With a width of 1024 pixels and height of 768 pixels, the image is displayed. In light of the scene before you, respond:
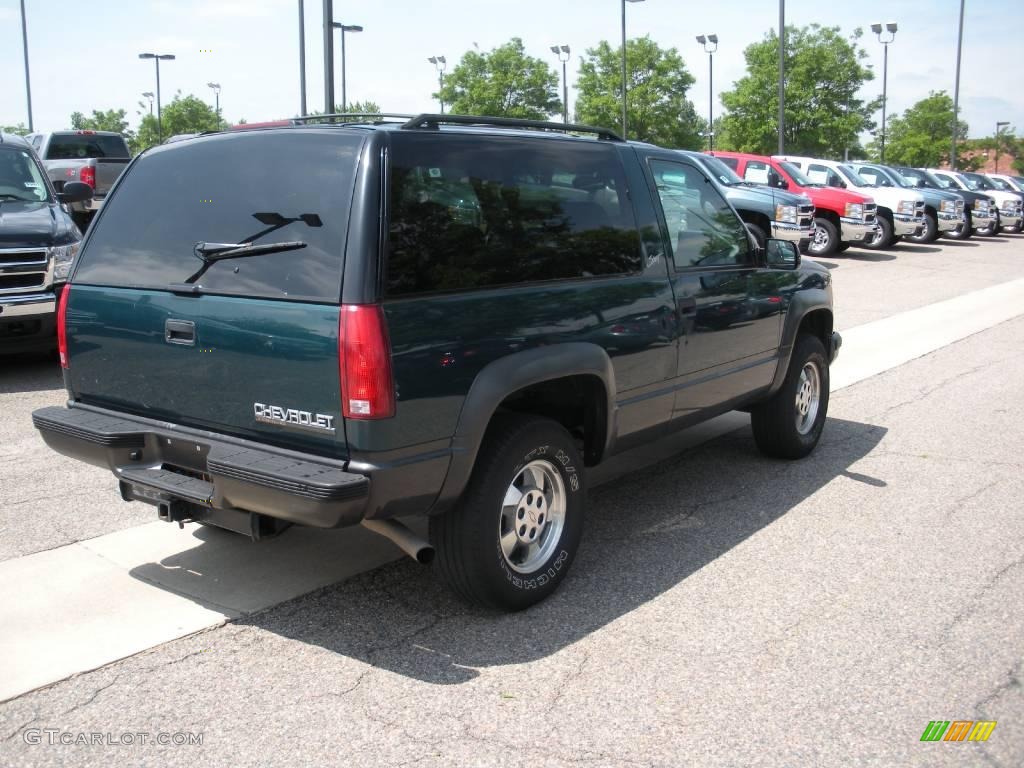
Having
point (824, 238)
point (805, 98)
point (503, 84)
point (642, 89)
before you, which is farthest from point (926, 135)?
point (824, 238)

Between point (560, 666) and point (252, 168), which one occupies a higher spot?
point (252, 168)

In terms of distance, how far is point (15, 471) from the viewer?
5.78m

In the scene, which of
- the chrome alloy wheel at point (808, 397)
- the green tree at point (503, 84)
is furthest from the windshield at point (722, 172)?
the green tree at point (503, 84)

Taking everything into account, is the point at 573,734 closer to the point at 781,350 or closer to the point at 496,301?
the point at 496,301

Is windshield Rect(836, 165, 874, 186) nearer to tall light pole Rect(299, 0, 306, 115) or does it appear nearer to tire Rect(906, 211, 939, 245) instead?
tire Rect(906, 211, 939, 245)

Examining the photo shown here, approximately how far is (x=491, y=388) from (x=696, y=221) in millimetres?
2045

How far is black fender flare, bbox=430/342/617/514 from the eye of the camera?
358 centimetres

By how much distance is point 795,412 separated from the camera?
244 inches


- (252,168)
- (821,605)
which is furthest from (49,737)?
(821,605)

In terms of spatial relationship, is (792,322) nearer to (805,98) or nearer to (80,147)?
(80,147)

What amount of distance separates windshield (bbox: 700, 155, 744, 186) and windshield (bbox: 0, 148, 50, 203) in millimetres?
11350

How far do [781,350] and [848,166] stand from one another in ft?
64.2

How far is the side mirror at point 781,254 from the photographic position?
18.6 ft

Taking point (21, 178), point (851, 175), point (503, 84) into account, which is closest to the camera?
point (21, 178)
